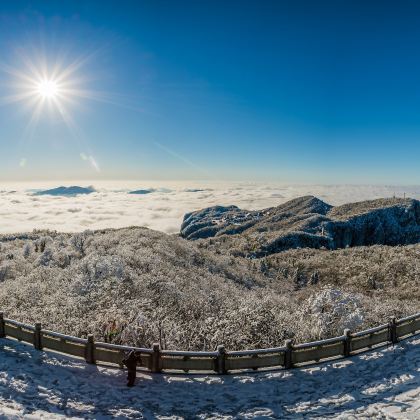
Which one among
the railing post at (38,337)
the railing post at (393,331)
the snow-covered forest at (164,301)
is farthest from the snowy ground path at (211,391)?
the snow-covered forest at (164,301)

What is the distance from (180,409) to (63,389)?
15.6 ft

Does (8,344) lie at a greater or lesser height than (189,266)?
greater

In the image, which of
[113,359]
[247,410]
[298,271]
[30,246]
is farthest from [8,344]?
[298,271]

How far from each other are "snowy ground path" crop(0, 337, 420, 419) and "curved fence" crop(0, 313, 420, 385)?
15.8 inches

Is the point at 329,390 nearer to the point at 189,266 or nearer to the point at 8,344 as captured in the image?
the point at 8,344

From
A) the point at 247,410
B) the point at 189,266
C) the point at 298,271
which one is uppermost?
the point at 247,410

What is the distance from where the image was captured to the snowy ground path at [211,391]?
44.2 feet

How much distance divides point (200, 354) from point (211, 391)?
168 centimetres

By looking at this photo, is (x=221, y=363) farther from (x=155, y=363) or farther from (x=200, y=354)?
(x=155, y=363)

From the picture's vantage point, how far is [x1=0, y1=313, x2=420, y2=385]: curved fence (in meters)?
16.4

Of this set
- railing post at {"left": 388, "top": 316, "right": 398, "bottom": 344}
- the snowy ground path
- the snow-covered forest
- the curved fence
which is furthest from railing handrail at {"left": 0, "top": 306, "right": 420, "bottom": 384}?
the snow-covered forest

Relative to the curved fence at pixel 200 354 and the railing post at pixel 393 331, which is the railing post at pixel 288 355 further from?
the railing post at pixel 393 331

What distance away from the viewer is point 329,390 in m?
Result: 15.1

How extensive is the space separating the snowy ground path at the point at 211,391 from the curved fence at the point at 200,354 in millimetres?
401
